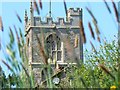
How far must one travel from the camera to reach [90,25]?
3.82 metres

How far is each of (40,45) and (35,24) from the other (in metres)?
49.0

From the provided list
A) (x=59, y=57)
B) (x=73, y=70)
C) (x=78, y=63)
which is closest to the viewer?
(x=78, y=63)

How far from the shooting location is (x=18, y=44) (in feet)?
12.8

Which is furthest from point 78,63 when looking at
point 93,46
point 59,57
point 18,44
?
Answer: point 59,57

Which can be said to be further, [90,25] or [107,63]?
[107,63]

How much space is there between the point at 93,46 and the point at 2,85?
0.77 m

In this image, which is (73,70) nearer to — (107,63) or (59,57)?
(107,63)

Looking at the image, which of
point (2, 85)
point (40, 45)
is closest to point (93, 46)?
point (40, 45)

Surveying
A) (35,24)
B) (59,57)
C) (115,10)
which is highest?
(35,24)

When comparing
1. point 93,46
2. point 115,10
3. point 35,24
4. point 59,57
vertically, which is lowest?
point 93,46

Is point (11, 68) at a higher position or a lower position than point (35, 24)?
lower

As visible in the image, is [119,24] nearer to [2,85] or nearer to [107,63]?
[107,63]

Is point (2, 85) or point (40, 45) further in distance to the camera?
point (2, 85)

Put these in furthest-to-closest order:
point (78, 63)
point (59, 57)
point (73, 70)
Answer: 1. point (59, 57)
2. point (73, 70)
3. point (78, 63)
